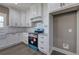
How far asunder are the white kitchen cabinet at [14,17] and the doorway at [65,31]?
130 inches

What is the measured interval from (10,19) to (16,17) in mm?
481

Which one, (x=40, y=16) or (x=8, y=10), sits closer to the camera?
(x=40, y=16)

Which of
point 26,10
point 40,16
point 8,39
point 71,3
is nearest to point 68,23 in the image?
point 71,3

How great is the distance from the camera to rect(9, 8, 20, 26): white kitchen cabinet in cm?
423

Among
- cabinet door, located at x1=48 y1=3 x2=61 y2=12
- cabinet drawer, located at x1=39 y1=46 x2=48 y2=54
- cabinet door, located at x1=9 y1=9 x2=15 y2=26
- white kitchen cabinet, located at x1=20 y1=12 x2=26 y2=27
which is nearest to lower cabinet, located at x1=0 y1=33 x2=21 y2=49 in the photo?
cabinet door, located at x1=9 y1=9 x2=15 y2=26

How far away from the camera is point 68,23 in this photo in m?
1.48

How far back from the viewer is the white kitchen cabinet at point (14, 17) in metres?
4.23

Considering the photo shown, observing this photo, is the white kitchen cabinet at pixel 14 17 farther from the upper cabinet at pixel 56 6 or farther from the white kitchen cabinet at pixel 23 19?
the upper cabinet at pixel 56 6

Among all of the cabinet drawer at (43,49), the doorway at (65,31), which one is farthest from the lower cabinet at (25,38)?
the doorway at (65,31)

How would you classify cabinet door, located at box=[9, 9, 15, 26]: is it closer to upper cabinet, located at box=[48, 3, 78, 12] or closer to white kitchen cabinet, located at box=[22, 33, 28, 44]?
white kitchen cabinet, located at box=[22, 33, 28, 44]

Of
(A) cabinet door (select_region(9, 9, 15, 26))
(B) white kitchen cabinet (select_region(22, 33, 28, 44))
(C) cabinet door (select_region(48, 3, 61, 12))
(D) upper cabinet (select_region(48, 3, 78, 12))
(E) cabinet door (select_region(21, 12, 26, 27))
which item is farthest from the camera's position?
(E) cabinet door (select_region(21, 12, 26, 27))

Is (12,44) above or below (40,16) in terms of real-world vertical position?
below

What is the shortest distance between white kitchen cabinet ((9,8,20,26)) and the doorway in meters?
3.31

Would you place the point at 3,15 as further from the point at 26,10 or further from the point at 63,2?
the point at 63,2
